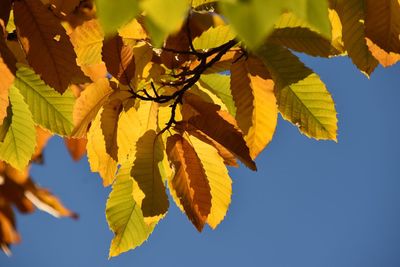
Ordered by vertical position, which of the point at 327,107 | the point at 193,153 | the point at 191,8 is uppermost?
the point at 191,8

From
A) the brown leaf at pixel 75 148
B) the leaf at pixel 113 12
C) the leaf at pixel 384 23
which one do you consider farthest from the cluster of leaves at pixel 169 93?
the brown leaf at pixel 75 148

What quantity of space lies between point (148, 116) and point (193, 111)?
3.7 inches

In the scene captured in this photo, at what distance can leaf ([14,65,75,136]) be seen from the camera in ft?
3.25

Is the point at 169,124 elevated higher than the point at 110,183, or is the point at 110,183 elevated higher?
the point at 169,124

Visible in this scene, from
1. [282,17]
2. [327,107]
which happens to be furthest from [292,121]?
[282,17]

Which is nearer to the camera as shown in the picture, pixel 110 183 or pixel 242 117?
pixel 242 117

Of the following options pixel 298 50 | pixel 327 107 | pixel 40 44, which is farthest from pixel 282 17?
pixel 40 44

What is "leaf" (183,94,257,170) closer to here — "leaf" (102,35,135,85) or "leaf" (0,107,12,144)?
"leaf" (102,35,135,85)

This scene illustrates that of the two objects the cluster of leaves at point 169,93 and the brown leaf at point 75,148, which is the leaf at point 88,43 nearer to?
the cluster of leaves at point 169,93

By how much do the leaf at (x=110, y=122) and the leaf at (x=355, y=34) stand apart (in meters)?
0.39

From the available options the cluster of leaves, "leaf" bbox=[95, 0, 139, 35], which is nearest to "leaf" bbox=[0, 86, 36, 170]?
the cluster of leaves

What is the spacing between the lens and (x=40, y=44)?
889 millimetres

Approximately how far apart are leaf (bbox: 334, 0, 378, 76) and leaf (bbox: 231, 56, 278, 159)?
5.4 inches

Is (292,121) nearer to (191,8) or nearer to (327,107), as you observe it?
(327,107)
